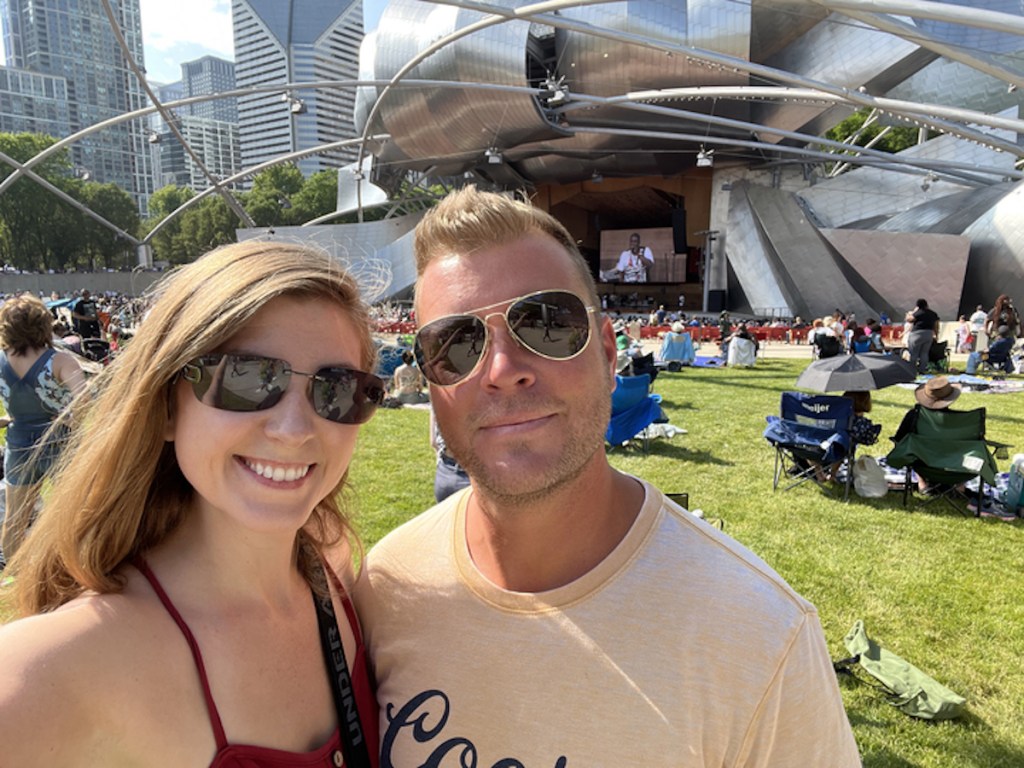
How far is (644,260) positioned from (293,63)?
70384mm

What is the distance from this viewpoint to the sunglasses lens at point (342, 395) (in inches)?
59.4

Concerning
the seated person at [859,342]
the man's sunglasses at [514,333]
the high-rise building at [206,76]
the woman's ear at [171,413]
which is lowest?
the seated person at [859,342]

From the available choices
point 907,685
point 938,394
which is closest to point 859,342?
point 938,394

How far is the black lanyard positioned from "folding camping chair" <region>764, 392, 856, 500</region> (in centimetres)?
701

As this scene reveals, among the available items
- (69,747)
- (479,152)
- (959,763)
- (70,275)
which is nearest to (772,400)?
(959,763)

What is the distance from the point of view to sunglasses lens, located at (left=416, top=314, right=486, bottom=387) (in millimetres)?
1544

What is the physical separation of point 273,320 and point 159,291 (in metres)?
0.39

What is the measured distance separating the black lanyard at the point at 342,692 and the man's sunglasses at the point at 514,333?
0.67m

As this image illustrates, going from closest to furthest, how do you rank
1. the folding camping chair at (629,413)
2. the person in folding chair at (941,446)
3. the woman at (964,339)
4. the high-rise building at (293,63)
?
the person in folding chair at (941,446) → the folding camping chair at (629,413) → the woman at (964,339) → the high-rise building at (293,63)

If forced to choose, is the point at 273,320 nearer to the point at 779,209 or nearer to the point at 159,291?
the point at 159,291

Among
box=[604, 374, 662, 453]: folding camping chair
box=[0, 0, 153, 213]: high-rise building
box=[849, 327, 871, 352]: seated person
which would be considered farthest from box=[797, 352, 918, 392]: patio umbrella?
box=[0, 0, 153, 213]: high-rise building

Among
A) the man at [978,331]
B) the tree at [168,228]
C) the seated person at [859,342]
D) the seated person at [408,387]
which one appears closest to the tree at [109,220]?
the tree at [168,228]

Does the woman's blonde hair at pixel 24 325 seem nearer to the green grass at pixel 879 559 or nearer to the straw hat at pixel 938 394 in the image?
the green grass at pixel 879 559

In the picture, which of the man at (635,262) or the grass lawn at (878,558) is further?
the man at (635,262)
